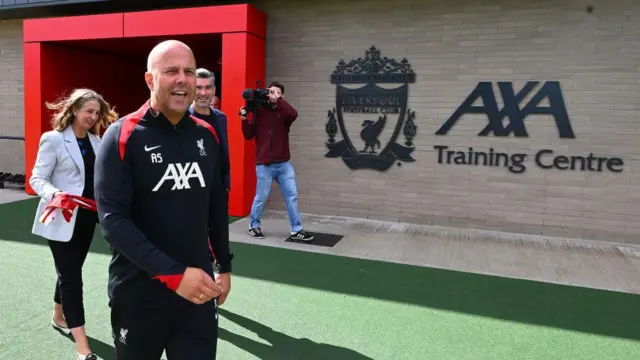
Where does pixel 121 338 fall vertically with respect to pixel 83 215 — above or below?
below

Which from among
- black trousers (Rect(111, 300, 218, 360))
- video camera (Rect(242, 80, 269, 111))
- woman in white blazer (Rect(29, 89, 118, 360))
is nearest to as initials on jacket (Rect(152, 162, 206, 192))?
black trousers (Rect(111, 300, 218, 360))

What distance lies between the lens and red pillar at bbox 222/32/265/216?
22.7ft

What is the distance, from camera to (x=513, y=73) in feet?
20.7

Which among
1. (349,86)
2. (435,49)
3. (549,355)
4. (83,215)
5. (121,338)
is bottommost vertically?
(549,355)

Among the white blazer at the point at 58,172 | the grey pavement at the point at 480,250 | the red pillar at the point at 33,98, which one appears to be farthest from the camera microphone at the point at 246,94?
the red pillar at the point at 33,98

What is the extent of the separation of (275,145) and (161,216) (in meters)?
4.05

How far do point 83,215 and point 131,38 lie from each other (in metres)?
5.77

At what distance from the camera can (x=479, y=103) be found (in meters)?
6.48

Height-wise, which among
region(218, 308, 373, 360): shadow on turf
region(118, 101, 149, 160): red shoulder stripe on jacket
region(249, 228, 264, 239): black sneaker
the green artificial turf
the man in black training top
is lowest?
region(218, 308, 373, 360): shadow on turf

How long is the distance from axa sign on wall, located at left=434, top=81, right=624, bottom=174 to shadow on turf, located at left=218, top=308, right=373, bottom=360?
13.5ft

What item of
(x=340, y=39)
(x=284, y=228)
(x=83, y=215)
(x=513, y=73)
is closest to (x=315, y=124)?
(x=340, y=39)

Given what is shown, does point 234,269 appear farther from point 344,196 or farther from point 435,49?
point 435,49

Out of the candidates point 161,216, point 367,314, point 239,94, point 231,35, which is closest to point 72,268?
point 161,216

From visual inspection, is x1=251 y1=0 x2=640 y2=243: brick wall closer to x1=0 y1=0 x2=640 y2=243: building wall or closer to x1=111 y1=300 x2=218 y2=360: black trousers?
x1=0 y1=0 x2=640 y2=243: building wall
